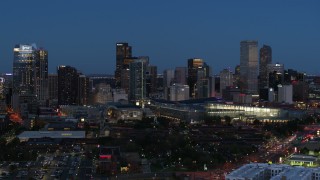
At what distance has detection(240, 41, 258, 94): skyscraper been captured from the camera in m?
51.8

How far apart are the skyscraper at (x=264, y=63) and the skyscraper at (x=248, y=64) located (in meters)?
1.55

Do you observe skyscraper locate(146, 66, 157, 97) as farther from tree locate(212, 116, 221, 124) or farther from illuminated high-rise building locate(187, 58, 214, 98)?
tree locate(212, 116, 221, 124)

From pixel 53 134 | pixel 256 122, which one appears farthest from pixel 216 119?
pixel 53 134

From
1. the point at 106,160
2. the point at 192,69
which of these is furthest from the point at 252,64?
the point at 106,160

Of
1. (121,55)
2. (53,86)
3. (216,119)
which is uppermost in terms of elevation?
(121,55)

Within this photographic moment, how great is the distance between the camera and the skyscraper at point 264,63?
54.5 metres

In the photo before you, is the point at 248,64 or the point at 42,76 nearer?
the point at 42,76

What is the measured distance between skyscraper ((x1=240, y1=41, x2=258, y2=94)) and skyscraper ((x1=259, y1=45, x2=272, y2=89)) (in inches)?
61.0

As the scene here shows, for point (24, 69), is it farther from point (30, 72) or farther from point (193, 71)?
point (193, 71)

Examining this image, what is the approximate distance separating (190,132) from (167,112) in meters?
10.8

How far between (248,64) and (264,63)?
628cm

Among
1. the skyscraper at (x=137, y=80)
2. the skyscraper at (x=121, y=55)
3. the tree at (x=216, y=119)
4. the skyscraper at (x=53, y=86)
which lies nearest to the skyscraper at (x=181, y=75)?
the skyscraper at (x=121, y=55)

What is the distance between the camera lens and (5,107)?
36.8 metres

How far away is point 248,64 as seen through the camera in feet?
174
